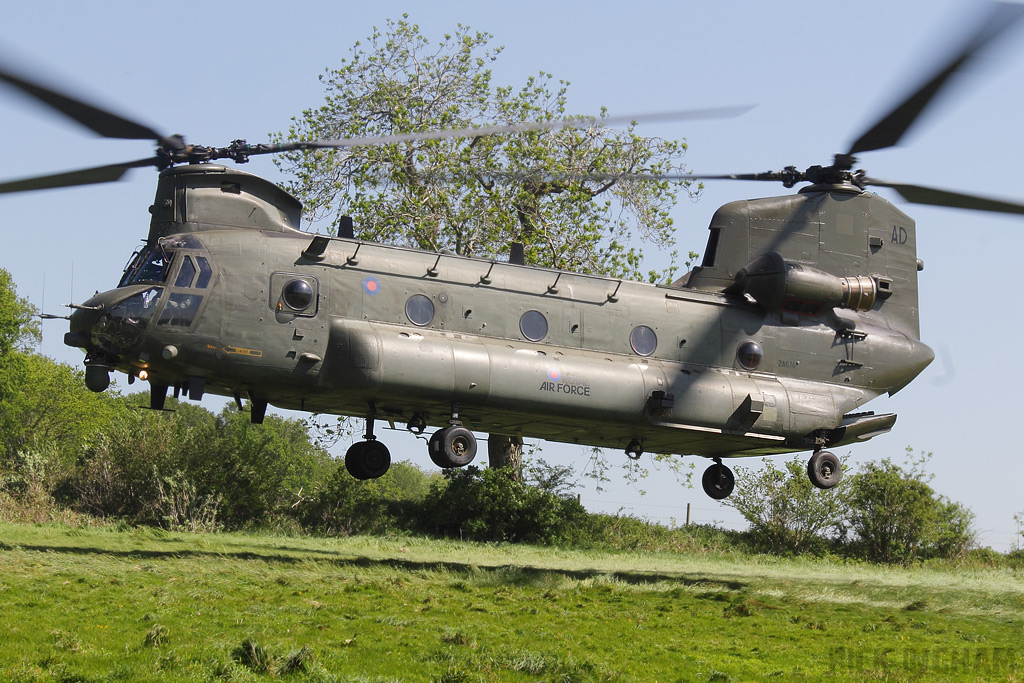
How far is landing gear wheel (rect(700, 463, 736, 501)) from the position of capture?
21203 mm

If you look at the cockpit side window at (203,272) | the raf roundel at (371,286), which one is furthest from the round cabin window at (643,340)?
the cockpit side window at (203,272)

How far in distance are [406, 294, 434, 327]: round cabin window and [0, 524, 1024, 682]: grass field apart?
14.2ft

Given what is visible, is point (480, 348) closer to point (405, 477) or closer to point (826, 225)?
point (826, 225)

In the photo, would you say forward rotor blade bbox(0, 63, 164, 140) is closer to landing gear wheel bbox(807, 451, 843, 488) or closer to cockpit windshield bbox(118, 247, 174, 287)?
cockpit windshield bbox(118, 247, 174, 287)

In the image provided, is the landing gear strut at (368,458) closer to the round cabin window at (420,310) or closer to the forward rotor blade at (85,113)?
the round cabin window at (420,310)

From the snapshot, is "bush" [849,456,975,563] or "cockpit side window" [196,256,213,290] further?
"bush" [849,456,975,563]

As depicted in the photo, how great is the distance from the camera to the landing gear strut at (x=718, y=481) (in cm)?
2120

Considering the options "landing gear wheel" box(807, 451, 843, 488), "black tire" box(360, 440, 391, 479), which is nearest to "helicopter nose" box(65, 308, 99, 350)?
"black tire" box(360, 440, 391, 479)

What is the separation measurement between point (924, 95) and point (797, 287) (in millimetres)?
4638

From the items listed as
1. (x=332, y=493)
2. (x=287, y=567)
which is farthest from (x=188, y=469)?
(x=287, y=567)

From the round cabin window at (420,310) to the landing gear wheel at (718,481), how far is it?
22.9ft

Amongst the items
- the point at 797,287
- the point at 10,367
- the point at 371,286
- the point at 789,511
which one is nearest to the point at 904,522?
the point at 789,511

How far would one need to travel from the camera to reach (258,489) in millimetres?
29266

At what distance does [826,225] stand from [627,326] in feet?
16.9
